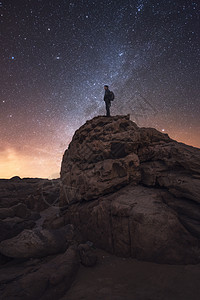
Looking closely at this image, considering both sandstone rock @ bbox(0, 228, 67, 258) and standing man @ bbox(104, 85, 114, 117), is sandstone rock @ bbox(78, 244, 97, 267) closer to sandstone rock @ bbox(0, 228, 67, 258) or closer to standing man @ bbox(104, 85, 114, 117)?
sandstone rock @ bbox(0, 228, 67, 258)

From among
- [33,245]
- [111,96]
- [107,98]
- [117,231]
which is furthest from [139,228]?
[111,96]

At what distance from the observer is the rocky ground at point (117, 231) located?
3.96 metres

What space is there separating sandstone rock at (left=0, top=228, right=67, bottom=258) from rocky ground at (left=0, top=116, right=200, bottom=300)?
0.04 m

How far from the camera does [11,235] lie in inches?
268

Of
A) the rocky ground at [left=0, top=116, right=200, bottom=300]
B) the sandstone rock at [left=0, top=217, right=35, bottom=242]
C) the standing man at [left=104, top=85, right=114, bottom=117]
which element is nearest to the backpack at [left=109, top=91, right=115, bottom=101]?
the standing man at [left=104, top=85, right=114, bottom=117]

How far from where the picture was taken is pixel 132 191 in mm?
6938

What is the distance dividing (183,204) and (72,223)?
6.06 metres

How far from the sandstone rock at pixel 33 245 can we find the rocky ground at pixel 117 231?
0.04m

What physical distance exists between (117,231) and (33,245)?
11.9ft

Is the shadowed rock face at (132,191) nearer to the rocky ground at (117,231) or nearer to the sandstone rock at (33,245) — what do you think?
the rocky ground at (117,231)

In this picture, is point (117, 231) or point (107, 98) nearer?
point (117, 231)

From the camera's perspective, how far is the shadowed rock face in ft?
16.2

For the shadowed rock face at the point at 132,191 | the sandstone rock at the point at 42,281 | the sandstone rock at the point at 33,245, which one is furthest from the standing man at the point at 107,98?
the sandstone rock at the point at 42,281

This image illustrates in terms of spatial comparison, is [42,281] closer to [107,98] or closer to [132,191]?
[132,191]
